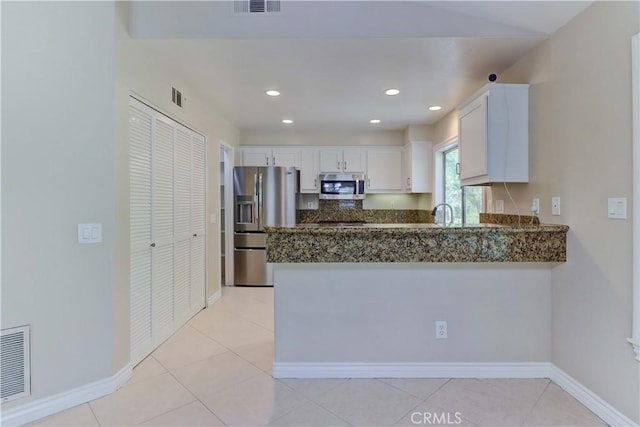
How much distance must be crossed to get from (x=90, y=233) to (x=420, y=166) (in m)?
4.01

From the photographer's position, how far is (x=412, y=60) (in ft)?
8.53

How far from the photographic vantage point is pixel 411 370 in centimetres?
222

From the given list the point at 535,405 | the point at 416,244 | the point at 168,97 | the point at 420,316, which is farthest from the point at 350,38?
the point at 535,405

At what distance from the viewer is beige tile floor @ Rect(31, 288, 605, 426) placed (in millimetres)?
1788

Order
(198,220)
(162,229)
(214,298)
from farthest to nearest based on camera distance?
(214,298), (198,220), (162,229)

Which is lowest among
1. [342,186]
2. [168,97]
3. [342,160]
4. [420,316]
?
[420,316]

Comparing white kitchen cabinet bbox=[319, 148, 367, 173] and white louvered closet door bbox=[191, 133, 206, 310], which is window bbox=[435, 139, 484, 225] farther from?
white louvered closet door bbox=[191, 133, 206, 310]

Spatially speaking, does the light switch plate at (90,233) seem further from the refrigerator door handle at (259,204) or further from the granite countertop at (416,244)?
the refrigerator door handle at (259,204)

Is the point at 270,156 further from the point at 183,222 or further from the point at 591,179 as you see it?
the point at 591,179

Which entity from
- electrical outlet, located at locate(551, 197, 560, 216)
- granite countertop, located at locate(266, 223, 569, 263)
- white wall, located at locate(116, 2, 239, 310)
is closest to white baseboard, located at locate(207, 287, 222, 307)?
white wall, located at locate(116, 2, 239, 310)

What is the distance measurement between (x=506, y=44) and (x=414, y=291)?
1846 millimetres

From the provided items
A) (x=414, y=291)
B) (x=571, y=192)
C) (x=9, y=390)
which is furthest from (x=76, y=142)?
(x=571, y=192)

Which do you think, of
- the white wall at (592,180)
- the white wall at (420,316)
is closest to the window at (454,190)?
the white wall at (592,180)

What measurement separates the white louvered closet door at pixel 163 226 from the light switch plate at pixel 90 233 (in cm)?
32
